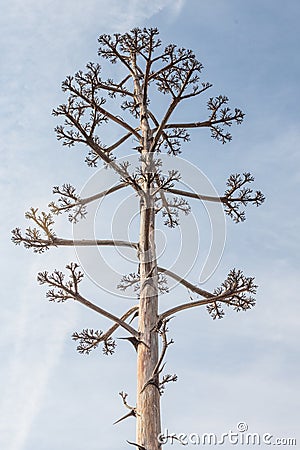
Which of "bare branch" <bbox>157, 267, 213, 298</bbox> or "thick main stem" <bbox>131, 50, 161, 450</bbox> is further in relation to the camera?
"bare branch" <bbox>157, 267, 213, 298</bbox>

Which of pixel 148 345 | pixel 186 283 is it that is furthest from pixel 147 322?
pixel 186 283

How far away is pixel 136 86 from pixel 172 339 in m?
2.74

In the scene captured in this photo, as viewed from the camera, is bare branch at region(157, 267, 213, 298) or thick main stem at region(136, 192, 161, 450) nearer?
thick main stem at region(136, 192, 161, 450)

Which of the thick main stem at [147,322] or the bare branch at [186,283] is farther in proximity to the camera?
the bare branch at [186,283]

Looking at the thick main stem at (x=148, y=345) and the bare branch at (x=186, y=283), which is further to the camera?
the bare branch at (x=186, y=283)

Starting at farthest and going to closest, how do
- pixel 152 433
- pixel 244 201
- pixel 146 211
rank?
pixel 244 201 → pixel 146 211 → pixel 152 433

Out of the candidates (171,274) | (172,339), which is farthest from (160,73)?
(172,339)

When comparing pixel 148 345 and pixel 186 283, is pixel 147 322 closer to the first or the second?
pixel 148 345

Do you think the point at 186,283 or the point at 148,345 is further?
the point at 186,283

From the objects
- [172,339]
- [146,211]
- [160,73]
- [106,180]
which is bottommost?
[172,339]

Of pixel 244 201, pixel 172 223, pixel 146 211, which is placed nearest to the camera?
pixel 146 211

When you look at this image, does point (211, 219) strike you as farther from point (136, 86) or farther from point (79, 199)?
point (136, 86)

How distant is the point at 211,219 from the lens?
15.7ft

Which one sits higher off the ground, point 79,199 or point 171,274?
point 79,199
